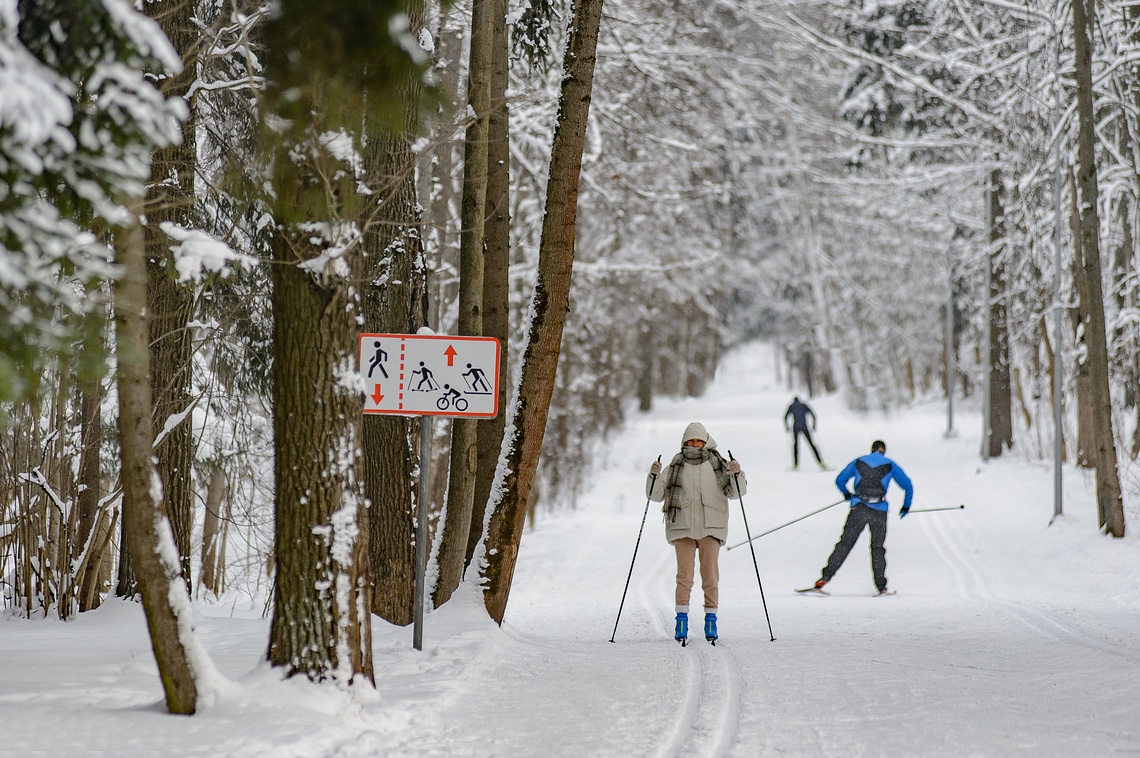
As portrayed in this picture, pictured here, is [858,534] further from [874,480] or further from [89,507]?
[89,507]

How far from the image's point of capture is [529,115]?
15.5m

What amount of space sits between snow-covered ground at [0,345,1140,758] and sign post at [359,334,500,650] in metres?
1.40

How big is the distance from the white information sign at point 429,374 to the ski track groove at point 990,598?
16.3 ft

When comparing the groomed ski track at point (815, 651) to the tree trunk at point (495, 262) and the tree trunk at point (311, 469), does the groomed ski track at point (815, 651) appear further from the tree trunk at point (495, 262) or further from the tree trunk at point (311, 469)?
the tree trunk at point (495, 262)

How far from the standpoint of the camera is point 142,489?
5.49m

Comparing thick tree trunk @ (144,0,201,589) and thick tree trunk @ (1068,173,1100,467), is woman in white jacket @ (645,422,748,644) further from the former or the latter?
thick tree trunk @ (1068,173,1100,467)

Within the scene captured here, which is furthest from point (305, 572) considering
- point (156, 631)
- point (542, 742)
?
point (542, 742)

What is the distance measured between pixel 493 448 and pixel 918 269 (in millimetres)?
39330

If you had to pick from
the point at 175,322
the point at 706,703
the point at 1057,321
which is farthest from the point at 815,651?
the point at 1057,321

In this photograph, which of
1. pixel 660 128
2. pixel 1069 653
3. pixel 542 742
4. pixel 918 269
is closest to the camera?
pixel 542 742

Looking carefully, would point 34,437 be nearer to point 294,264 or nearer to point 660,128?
point 294,264

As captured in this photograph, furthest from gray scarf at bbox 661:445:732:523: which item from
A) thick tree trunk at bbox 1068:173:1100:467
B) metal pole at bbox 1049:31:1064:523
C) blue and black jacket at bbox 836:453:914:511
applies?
thick tree trunk at bbox 1068:173:1100:467

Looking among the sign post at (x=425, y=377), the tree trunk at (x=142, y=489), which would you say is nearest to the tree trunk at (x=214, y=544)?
the sign post at (x=425, y=377)

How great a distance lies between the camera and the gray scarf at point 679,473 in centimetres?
994
